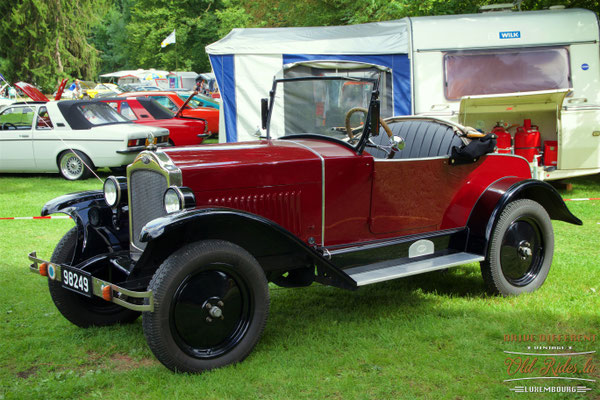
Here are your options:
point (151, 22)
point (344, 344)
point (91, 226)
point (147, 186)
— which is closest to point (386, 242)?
point (344, 344)

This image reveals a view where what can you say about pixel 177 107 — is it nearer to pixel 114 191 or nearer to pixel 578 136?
pixel 578 136

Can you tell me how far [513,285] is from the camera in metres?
4.83

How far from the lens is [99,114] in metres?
11.6

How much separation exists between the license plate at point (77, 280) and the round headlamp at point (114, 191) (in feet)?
2.28

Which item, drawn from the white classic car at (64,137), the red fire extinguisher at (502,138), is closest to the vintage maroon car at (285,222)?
the red fire extinguisher at (502,138)

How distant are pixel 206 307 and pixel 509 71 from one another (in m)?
7.86

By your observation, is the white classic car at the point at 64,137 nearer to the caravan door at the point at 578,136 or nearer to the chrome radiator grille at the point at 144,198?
the caravan door at the point at 578,136

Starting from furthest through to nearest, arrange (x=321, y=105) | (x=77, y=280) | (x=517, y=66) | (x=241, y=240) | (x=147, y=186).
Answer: (x=517, y=66)
(x=321, y=105)
(x=147, y=186)
(x=241, y=240)
(x=77, y=280)

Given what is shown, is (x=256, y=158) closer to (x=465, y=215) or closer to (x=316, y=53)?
(x=465, y=215)

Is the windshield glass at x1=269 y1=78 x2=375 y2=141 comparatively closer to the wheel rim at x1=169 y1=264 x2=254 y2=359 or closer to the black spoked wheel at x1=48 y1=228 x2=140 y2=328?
the wheel rim at x1=169 y1=264 x2=254 y2=359

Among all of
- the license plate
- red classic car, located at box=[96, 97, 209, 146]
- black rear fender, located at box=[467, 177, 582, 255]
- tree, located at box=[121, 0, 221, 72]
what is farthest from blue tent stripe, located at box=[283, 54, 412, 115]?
tree, located at box=[121, 0, 221, 72]

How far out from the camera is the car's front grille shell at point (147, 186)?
12.0 ft

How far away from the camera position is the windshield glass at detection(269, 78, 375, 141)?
14.6 ft

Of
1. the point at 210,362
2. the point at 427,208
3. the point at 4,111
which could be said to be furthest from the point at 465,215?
the point at 4,111
